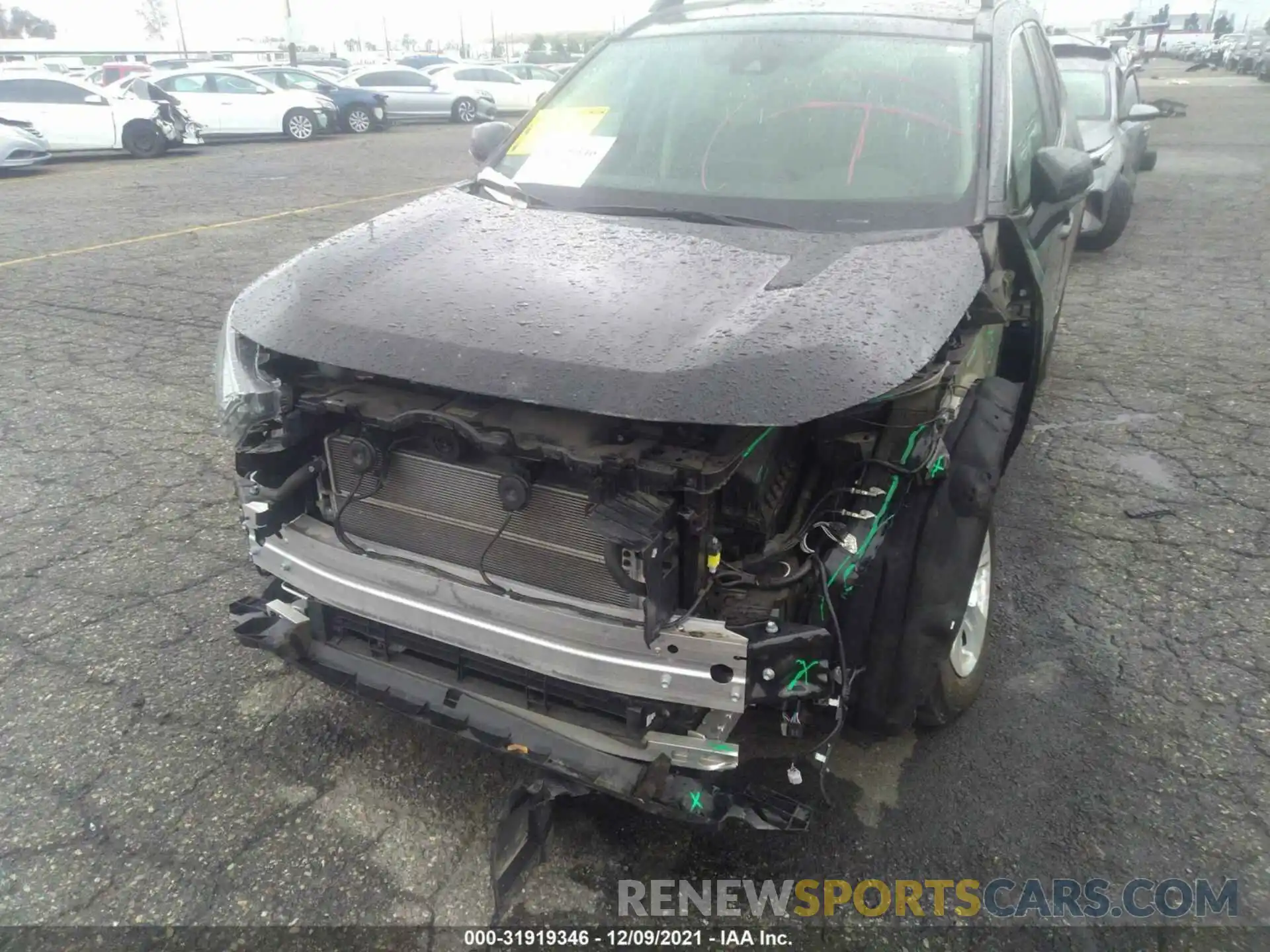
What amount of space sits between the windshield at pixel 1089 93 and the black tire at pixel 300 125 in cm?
1439

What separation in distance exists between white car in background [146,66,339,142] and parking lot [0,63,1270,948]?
13.5 m

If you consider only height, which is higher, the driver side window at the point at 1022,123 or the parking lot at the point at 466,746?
A: the driver side window at the point at 1022,123

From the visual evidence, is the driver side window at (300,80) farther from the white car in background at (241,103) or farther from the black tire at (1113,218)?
the black tire at (1113,218)

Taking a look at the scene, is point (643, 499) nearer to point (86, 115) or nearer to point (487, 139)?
point (487, 139)

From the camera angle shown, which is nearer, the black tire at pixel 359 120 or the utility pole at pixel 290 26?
the black tire at pixel 359 120

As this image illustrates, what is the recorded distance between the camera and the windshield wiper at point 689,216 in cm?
272

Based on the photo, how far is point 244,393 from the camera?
7.70 feet

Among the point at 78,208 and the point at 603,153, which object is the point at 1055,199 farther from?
the point at 78,208

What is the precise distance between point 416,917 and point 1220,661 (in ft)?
8.56

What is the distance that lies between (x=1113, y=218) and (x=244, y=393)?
789 centimetres

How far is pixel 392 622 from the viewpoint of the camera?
2.23m

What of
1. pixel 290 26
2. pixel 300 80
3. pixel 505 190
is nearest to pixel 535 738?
pixel 505 190

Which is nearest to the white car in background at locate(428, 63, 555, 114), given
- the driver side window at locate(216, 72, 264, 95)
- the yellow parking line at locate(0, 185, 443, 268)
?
the driver side window at locate(216, 72, 264, 95)

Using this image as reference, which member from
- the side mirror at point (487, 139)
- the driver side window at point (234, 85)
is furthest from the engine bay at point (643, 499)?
the driver side window at point (234, 85)
